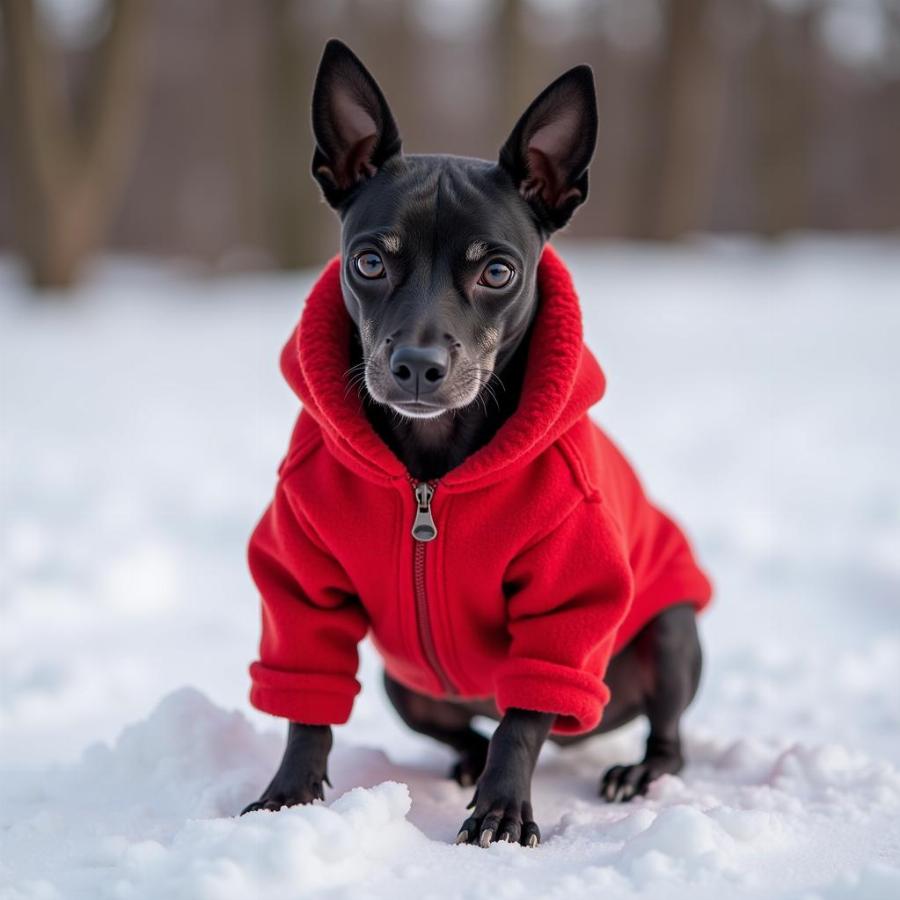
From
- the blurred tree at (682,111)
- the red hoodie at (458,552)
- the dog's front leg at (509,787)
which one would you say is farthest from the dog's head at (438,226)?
the blurred tree at (682,111)

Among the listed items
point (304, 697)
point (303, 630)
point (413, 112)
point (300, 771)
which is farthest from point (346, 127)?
point (413, 112)

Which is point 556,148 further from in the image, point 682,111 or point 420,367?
point 682,111

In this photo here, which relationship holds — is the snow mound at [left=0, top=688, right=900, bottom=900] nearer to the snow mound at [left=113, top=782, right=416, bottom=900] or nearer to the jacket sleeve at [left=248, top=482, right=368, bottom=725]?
the snow mound at [left=113, top=782, right=416, bottom=900]

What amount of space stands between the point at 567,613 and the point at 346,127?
129 cm

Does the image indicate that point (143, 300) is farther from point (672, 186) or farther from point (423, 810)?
point (423, 810)

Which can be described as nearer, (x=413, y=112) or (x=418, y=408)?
(x=418, y=408)

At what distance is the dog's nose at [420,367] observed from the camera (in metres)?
2.52

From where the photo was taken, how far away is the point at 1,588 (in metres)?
4.51

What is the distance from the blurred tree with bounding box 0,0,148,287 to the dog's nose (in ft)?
30.6

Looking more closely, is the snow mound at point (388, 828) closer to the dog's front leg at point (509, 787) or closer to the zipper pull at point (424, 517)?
the dog's front leg at point (509, 787)

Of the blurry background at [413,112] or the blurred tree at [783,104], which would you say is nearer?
the blurry background at [413,112]

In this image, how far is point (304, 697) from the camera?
270 cm

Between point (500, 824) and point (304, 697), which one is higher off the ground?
point (304, 697)

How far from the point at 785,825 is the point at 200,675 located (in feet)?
7.06
